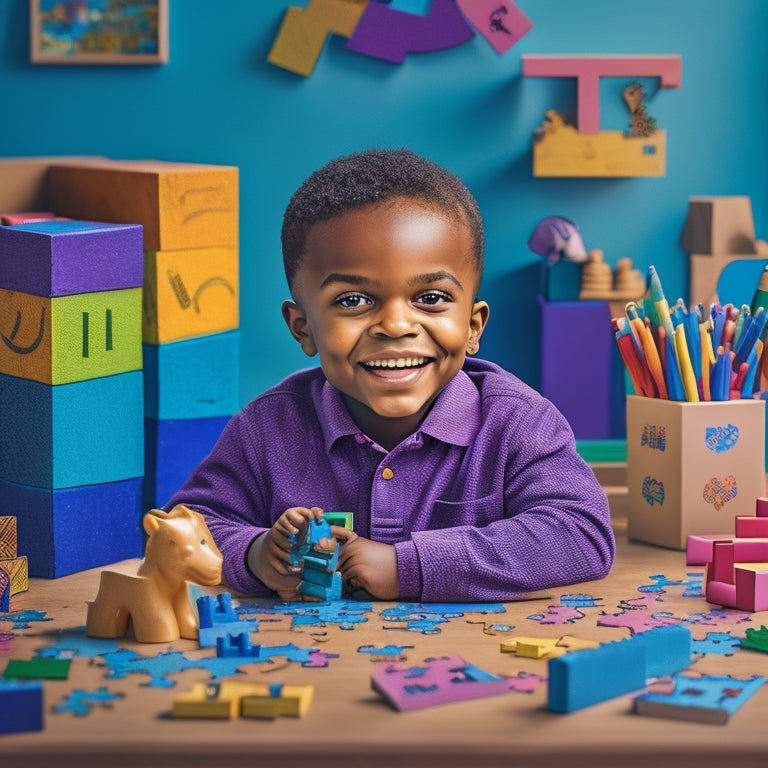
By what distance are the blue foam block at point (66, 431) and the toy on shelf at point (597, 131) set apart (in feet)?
2.45

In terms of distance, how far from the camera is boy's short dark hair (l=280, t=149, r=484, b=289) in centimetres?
102

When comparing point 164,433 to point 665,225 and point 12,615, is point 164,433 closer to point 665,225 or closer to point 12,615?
point 12,615

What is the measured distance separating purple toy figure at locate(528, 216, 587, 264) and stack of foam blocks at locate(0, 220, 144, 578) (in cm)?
67

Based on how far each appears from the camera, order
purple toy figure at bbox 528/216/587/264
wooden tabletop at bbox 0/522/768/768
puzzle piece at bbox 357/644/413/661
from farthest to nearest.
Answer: purple toy figure at bbox 528/216/587/264 → puzzle piece at bbox 357/644/413/661 → wooden tabletop at bbox 0/522/768/768

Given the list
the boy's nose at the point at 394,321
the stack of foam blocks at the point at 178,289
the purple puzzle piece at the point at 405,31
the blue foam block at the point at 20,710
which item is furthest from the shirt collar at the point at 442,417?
the purple puzzle piece at the point at 405,31

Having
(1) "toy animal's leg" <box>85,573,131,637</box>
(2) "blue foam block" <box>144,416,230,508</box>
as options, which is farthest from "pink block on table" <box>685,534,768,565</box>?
(2) "blue foam block" <box>144,416,230,508</box>

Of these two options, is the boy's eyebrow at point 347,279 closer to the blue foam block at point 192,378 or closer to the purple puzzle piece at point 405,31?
the blue foam block at point 192,378

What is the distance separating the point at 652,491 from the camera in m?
1.16

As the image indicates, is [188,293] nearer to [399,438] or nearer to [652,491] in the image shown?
[399,438]

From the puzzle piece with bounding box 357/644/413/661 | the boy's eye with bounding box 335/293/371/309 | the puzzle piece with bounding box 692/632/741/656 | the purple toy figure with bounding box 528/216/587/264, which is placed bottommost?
the puzzle piece with bounding box 357/644/413/661

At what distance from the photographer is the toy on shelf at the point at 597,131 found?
1.69m

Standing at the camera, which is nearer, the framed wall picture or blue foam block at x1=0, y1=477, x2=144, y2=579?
blue foam block at x1=0, y1=477, x2=144, y2=579

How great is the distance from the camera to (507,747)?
682 millimetres

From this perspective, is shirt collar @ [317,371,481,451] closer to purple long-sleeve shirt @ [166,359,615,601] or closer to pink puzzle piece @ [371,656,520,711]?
purple long-sleeve shirt @ [166,359,615,601]
